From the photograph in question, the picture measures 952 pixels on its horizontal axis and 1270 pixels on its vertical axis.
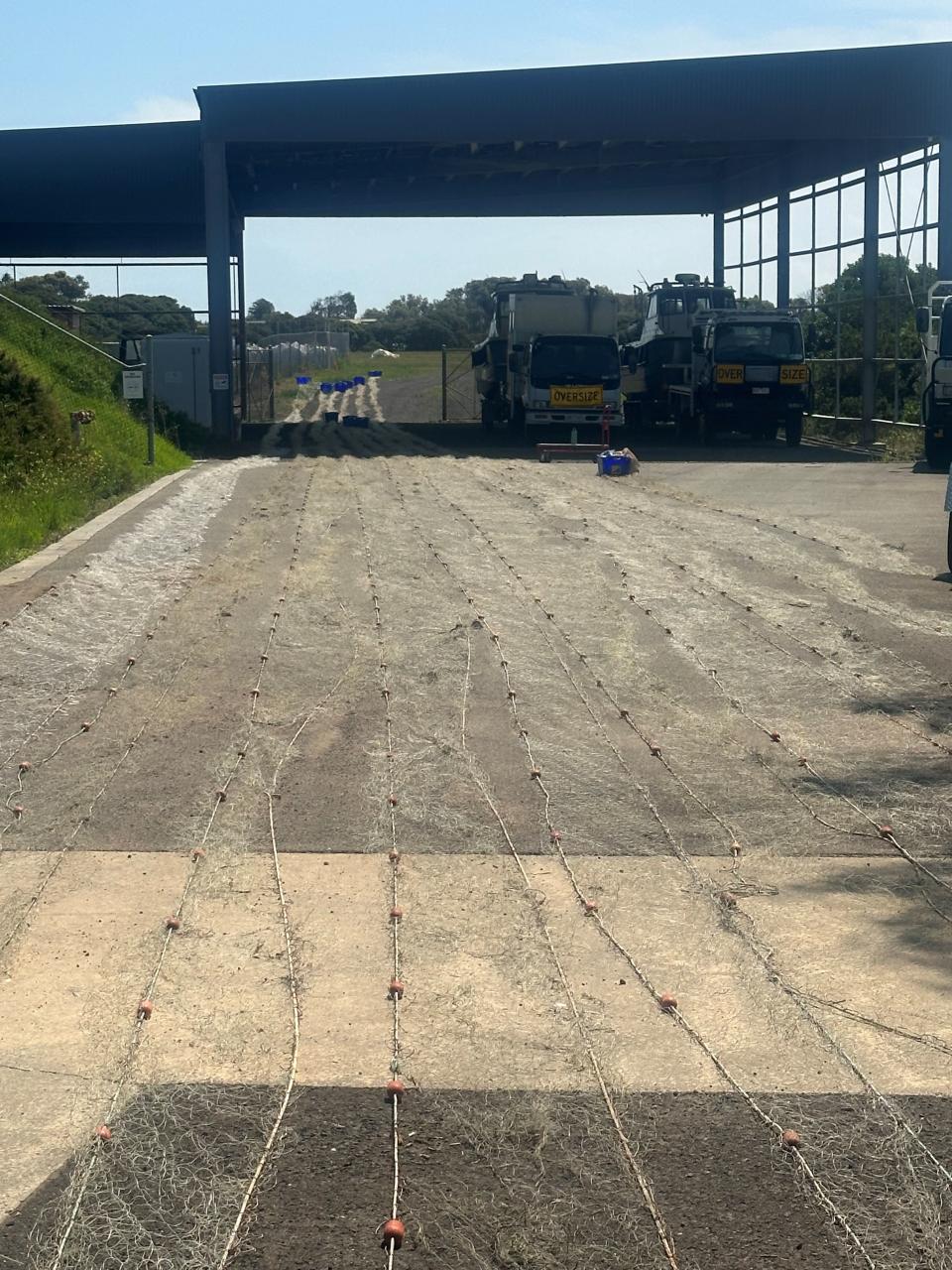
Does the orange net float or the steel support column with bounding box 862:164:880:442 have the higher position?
the steel support column with bounding box 862:164:880:442

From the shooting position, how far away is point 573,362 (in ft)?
120

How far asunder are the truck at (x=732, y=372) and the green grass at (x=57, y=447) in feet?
39.9

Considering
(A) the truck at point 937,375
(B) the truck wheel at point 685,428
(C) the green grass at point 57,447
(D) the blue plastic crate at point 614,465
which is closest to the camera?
(C) the green grass at point 57,447

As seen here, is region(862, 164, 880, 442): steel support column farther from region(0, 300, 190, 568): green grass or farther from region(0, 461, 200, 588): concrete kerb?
region(0, 461, 200, 588): concrete kerb

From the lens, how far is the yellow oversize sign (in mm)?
36312

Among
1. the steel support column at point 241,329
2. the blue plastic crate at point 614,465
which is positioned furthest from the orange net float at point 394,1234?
the steel support column at point 241,329

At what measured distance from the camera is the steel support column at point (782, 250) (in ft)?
Answer: 147

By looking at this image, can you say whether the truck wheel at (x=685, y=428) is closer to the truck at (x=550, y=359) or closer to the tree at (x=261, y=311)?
the truck at (x=550, y=359)

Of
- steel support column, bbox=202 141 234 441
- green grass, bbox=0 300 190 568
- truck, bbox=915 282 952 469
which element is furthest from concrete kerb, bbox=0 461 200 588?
steel support column, bbox=202 141 234 441

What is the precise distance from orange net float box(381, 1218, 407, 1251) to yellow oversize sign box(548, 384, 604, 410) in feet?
109

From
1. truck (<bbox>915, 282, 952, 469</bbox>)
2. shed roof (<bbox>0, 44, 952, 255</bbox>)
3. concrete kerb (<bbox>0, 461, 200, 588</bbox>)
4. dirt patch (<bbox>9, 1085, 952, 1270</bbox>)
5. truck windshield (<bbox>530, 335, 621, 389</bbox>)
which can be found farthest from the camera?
shed roof (<bbox>0, 44, 952, 255</bbox>)

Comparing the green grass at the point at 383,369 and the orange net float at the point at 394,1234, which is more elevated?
the green grass at the point at 383,369

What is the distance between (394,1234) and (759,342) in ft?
109

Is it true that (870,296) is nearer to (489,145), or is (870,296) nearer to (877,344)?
(877,344)
